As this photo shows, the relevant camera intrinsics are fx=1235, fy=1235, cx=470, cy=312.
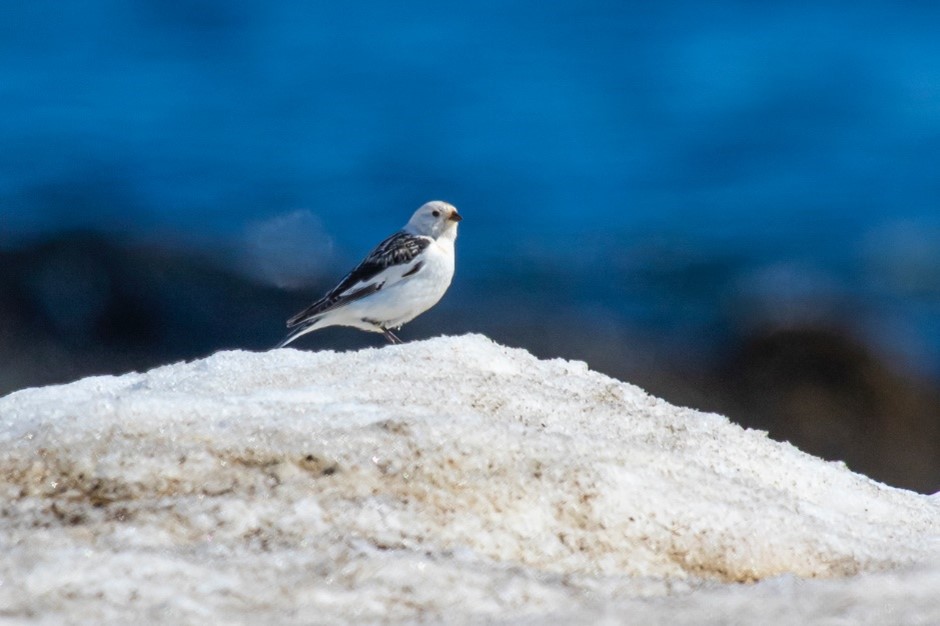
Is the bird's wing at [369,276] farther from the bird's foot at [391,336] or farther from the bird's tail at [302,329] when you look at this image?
the bird's foot at [391,336]

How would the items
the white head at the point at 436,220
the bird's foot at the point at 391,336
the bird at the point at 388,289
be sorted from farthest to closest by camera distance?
1. the white head at the point at 436,220
2. the bird's foot at the point at 391,336
3. the bird at the point at 388,289

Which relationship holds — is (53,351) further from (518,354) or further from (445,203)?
(518,354)

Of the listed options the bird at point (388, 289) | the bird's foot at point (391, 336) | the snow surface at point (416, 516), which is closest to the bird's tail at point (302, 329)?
the bird at point (388, 289)

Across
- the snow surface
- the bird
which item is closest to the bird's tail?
the bird

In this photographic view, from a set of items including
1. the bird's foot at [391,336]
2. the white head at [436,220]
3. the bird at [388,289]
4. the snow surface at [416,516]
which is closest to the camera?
the snow surface at [416,516]

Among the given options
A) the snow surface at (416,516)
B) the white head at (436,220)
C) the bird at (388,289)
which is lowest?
the snow surface at (416,516)

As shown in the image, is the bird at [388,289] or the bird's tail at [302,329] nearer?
the bird at [388,289]

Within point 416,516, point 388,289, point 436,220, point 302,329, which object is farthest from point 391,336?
point 416,516
